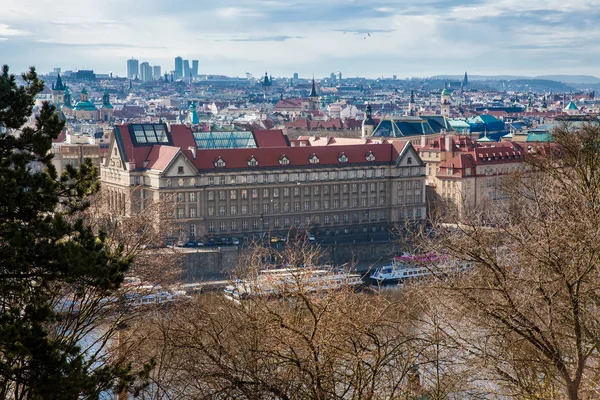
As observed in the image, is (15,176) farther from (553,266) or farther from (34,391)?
(553,266)

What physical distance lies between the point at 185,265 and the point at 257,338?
151 ft

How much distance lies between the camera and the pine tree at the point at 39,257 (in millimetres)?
15148

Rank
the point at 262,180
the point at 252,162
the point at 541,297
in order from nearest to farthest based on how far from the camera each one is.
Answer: the point at 541,297
the point at 252,162
the point at 262,180

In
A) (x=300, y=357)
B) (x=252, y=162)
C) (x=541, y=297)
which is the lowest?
(x=252, y=162)

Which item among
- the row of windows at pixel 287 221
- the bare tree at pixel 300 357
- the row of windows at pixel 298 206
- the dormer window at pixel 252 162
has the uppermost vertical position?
the bare tree at pixel 300 357

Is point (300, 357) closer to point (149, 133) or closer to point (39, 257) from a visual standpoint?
point (39, 257)

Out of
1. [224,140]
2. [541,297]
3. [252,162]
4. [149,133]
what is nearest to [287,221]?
[252,162]

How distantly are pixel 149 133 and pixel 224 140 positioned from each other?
741cm

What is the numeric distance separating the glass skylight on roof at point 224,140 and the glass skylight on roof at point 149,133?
4270 mm

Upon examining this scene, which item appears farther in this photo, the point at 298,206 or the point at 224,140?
the point at 224,140

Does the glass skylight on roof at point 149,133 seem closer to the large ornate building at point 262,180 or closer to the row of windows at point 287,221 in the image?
the large ornate building at point 262,180

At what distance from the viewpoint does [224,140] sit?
270ft

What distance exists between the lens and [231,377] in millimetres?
14914

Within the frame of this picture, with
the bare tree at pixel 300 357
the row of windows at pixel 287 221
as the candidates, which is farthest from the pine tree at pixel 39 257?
the row of windows at pixel 287 221
